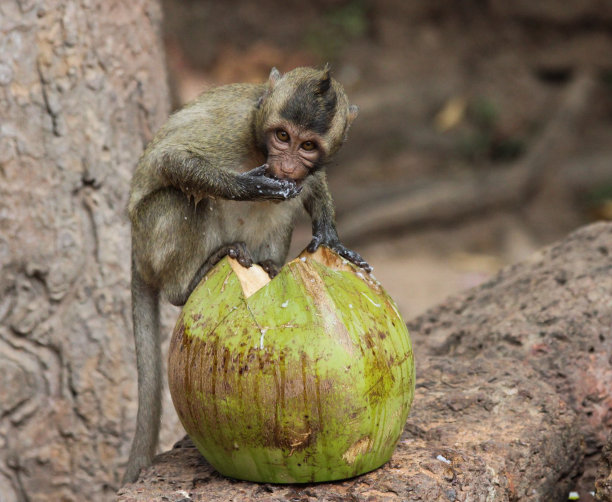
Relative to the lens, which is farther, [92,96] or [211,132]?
[92,96]

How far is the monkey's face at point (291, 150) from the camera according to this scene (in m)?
3.52

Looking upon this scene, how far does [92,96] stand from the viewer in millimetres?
4781

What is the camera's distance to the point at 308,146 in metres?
3.56

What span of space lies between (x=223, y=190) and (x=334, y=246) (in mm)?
638

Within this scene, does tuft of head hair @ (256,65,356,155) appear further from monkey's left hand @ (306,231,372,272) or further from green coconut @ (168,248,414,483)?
green coconut @ (168,248,414,483)

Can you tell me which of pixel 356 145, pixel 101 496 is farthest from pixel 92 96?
pixel 356 145

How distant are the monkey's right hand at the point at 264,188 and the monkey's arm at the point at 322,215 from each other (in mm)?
403

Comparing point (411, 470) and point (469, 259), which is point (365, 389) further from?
point (469, 259)

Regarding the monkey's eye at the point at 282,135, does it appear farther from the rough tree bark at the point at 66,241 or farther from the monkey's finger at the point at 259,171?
the rough tree bark at the point at 66,241

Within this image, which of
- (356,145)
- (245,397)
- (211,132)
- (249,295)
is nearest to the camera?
(245,397)

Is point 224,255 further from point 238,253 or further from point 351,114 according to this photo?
Result: point 351,114

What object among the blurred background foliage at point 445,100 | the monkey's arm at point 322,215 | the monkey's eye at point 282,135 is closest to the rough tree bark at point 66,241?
the monkey's arm at point 322,215

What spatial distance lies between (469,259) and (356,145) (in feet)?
8.26

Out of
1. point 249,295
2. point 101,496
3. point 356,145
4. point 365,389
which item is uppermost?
point 356,145
